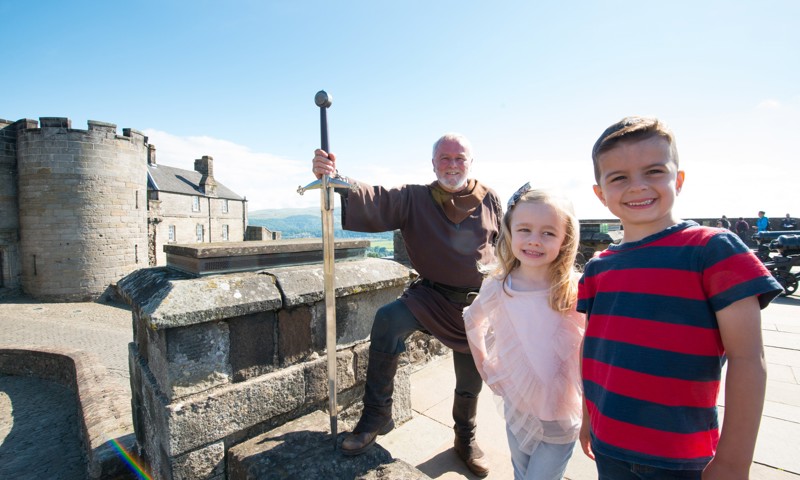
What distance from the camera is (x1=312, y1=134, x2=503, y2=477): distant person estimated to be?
224 centimetres

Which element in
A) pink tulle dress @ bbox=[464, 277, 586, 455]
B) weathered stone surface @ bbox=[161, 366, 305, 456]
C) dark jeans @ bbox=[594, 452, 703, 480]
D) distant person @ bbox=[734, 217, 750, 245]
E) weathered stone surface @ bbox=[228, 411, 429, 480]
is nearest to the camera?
dark jeans @ bbox=[594, 452, 703, 480]

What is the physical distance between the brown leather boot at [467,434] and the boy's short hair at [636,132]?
1715 mm

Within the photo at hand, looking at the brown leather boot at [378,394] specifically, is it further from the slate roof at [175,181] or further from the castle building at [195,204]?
the slate roof at [175,181]

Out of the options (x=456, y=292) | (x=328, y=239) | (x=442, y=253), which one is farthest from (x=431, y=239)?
(x=328, y=239)

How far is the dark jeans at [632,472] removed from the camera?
1.20 meters

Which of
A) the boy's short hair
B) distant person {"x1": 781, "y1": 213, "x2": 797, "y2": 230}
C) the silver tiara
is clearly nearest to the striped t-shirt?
the boy's short hair

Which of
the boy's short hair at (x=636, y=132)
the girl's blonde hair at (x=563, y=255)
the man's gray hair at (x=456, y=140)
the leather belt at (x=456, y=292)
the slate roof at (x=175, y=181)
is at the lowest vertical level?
the leather belt at (x=456, y=292)

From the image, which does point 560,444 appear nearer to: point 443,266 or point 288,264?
point 443,266

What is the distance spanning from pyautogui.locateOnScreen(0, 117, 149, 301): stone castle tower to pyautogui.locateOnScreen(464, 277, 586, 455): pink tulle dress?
22466mm

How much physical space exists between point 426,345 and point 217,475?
2225mm

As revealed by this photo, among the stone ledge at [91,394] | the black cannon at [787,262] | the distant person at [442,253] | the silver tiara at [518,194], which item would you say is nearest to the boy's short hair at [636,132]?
the silver tiara at [518,194]

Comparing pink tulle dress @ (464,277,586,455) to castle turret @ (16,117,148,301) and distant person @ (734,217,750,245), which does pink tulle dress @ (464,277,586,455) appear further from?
castle turret @ (16,117,148,301)

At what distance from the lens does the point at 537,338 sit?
172 cm

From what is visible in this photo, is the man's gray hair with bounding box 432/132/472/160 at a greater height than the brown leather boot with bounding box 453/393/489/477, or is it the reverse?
the man's gray hair with bounding box 432/132/472/160
